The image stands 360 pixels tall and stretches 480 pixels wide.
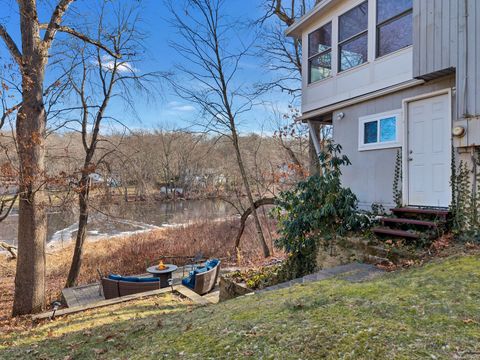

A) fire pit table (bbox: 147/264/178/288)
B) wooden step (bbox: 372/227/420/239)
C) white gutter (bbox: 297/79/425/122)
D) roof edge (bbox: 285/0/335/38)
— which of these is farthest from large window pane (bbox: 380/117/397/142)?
fire pit table (bbox: 147/264/178/288)

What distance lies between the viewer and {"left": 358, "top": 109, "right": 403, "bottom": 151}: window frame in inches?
245

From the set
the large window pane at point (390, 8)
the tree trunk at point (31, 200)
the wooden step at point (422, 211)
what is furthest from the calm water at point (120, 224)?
the large window pane at point (390, 8)

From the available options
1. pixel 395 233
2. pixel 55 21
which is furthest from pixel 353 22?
pixel 55 21

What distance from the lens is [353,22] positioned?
721 centimetres

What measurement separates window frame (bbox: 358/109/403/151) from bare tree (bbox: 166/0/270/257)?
681 centimetres

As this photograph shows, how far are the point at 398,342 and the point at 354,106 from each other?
236 inches

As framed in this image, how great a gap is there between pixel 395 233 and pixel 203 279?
484 centimetres

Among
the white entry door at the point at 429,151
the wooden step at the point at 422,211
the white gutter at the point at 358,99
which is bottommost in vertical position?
the wooden step at the point at 422,211

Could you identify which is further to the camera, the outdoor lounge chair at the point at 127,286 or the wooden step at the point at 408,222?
the outdoor lounge chair at the point at 127,286

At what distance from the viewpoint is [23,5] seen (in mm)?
7055

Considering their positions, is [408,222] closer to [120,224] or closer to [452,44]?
[452,44]

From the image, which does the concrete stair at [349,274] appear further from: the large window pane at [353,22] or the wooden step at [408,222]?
the large window pane at [353,22]

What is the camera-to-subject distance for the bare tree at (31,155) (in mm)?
6918

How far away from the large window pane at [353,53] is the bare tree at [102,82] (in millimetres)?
5758
